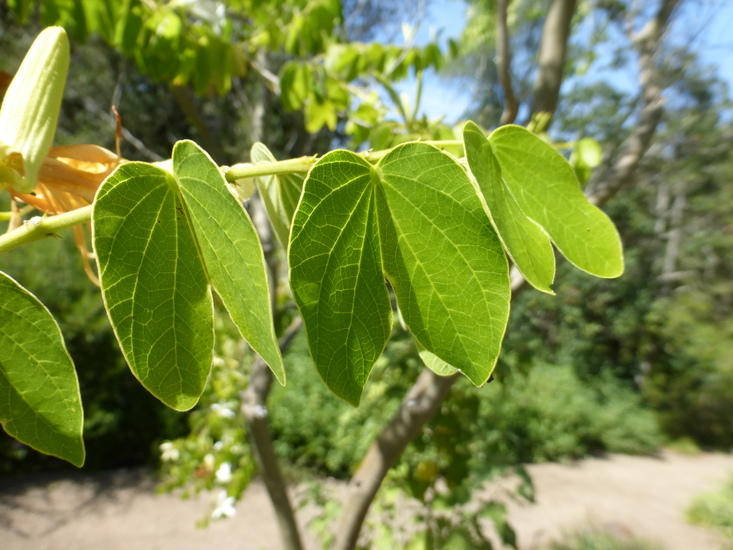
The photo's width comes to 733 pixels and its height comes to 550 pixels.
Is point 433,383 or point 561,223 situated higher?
point 561,223

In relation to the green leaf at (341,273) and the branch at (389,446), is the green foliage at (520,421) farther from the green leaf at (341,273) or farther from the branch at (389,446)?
the green leaf at (341,273)

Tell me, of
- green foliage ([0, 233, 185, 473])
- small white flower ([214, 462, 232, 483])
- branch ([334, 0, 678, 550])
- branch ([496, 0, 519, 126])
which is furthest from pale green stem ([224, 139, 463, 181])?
green foliage ([0, 233, 185, 473])

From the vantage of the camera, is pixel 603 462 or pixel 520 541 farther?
pixel 603 462

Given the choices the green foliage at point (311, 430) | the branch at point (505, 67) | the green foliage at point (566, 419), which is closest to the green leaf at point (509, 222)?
the branch at point (505, 67)

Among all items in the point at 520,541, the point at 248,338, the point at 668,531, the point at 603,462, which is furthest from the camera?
the point at 603,462

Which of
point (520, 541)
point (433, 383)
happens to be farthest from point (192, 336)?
point (520, 541)

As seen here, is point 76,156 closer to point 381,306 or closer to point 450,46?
point 381,306
